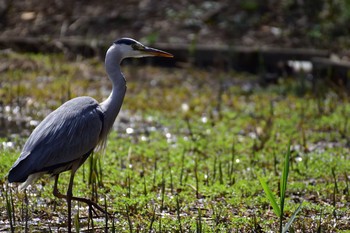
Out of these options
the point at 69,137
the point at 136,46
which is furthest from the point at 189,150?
the point at 69,137

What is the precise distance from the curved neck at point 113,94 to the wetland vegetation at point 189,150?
524mm

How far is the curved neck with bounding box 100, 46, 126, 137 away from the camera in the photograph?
6.40 m

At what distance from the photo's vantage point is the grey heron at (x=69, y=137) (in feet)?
18.9

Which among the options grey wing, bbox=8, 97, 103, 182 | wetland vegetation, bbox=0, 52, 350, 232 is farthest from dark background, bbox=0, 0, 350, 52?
grey wing, bbox=8, 97, 103, 182

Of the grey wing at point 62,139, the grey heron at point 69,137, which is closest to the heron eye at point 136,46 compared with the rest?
the grey heron at point 69,137

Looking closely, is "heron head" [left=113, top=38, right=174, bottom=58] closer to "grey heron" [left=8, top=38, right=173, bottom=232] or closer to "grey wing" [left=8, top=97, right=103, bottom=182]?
"grey heron" [left=8, top=38, right=173, bottom=232]

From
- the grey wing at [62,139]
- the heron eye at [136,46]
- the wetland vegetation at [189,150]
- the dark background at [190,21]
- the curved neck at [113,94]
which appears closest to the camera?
the grey wing at [62,139]

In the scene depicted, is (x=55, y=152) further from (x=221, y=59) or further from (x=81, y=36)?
(x=81, y=36)

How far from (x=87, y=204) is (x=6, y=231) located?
1010 mm

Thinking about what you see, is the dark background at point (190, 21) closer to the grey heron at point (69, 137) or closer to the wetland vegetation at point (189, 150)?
the wetland vegetation at point (189, 150)

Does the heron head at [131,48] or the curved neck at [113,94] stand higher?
the heron head at [131,48]

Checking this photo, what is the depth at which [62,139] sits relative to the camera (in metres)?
5.99

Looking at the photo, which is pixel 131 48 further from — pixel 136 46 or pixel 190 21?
pixel 190 21

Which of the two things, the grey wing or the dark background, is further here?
the dark background
